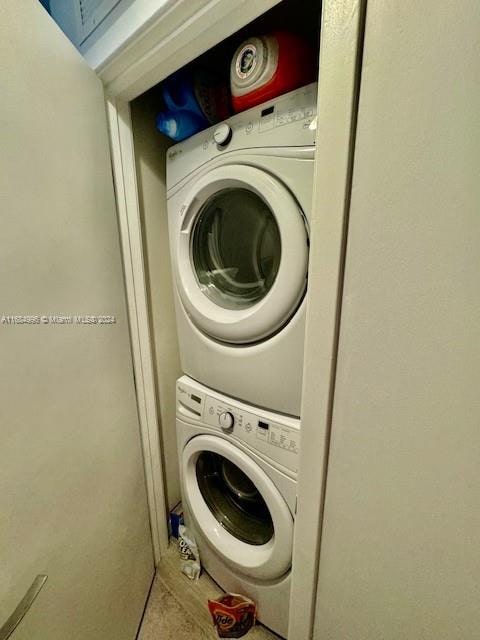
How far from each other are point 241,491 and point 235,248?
3.00ft

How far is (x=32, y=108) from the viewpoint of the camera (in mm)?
499

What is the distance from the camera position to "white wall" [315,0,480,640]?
27cm

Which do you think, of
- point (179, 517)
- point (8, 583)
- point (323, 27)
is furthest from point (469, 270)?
point (179, 517)

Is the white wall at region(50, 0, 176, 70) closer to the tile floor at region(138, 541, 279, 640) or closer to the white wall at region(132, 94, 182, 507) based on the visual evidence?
the white wall at region(132, 94, 182, 507)

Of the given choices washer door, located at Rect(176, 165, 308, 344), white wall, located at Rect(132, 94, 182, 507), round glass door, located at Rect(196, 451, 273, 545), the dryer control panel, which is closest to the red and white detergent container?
washer door, located at Rect(176, 165, 308, 344)

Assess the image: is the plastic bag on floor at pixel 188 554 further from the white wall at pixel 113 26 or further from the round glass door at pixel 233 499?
the white wall at pixel 113 26

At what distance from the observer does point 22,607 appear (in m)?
0.47

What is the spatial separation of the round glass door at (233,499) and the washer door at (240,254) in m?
0.56

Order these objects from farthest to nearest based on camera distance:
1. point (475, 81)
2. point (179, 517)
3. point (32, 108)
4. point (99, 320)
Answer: point (179, 517) < point (99, 320) < point (32, 108) < point (475, 81)

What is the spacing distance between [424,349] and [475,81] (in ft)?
0.93

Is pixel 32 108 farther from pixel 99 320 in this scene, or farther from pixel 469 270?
pixel 469 270

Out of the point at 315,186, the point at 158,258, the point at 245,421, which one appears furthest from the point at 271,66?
the point at 245,421

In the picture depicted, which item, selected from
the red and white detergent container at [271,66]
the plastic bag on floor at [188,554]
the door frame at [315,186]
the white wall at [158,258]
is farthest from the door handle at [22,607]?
the red and white detergent container at [271,66]

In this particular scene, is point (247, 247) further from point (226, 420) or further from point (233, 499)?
point (233, 499)
